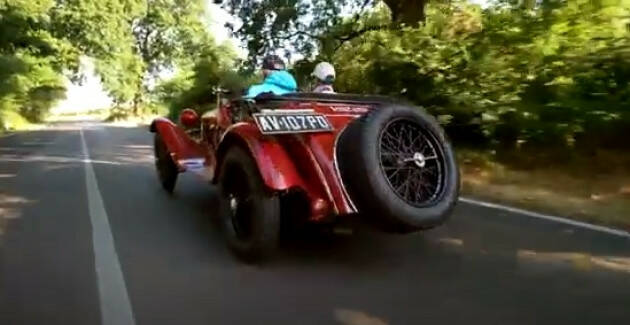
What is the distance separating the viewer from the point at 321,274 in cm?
426

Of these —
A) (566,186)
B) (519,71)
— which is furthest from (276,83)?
(519,71)

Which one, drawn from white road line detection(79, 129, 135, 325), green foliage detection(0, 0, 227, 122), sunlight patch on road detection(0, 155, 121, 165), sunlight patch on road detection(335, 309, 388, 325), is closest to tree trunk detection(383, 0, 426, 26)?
sunlight patch on road detection(0, 155, 121, 165)

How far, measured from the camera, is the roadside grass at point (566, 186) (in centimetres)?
623

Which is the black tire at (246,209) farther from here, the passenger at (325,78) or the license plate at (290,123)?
the passenger at (325,78)

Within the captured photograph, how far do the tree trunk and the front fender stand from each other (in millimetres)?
9018

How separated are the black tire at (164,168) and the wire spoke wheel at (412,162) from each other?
3987 mm

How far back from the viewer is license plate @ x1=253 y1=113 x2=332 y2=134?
4148 millimetres

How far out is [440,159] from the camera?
14.6 ft

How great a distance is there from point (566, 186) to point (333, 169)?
14.3ft

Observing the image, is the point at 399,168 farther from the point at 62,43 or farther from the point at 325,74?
the point at 62,43

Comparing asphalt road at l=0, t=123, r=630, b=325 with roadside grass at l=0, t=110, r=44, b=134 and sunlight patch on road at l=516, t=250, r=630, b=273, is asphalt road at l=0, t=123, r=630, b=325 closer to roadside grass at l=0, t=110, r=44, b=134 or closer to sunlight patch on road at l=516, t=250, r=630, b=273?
sunlight patch on road at l=516, t=250, r=630, b=273

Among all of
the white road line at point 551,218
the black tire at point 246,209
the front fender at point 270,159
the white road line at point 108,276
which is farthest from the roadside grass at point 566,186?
the white road line at point 108,276

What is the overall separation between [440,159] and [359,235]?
120 cm

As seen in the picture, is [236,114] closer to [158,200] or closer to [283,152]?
[283,152]
